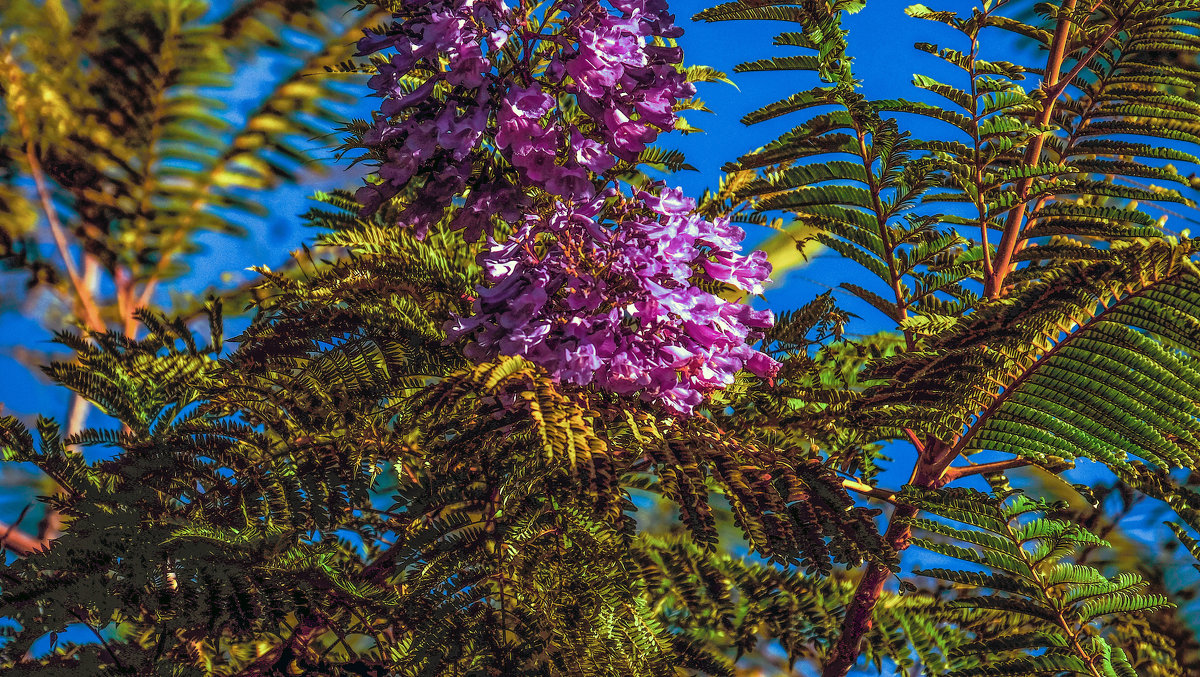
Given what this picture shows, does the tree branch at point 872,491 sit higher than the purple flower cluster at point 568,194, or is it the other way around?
the purple flower cluster at point 568,194

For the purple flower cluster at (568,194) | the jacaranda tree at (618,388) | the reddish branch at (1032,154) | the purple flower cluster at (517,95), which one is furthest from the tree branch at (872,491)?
the purple flower cluster at (517,95)

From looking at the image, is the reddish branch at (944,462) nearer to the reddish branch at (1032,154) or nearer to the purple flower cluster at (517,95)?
the reddish branch at (1032,154)

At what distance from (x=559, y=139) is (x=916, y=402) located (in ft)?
2.43

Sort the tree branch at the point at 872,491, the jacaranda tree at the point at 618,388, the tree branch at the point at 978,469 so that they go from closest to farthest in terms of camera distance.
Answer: the jacaranda tree at the point at 618,388 < the tree branch at the point at 872,491 < the tree branch at the point at 978,469

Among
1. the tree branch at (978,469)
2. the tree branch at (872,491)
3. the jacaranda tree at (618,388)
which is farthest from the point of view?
the tree branch at (978,469)

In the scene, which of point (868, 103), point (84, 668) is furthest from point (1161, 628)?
point (84, 668)

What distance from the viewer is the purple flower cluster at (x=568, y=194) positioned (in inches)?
55.2

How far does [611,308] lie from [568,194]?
214mm

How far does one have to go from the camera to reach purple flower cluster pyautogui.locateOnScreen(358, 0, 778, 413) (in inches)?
55.2

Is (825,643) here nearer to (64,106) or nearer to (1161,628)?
(1161,628)

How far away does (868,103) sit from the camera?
1.55m

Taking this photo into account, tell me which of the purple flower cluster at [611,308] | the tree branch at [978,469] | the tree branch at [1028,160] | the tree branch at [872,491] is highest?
the tree branch at [1028,160]

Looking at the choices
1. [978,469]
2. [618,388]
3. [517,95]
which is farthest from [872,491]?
[517,95]

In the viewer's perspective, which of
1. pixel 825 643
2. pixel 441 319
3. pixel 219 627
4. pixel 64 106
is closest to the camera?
pixel 219 627
